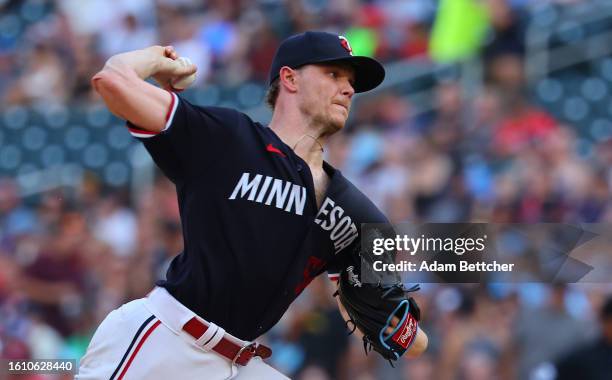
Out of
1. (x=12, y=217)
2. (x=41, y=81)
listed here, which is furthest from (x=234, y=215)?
(x=41, y=81)

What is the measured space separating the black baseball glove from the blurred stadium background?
2.75 m

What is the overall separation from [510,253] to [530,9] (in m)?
4.32

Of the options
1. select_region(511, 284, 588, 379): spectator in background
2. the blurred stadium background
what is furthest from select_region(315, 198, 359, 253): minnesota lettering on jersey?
select_region(511, 284, 588, 379): spectator in background

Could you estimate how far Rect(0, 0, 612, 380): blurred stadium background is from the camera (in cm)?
838

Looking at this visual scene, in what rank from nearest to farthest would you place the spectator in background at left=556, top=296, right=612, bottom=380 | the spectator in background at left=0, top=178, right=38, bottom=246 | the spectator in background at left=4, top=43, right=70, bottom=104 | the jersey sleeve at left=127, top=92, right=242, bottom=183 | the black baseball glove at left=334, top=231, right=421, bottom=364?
1. the jersey sleeve at left=127, top=92, right=242, bottom=183
2. the black baseball glove at left=334, top=231, right=421, bottom=364
3. the spectator in background at left=556, top=296, right=612, bottom=380
4. the spectator in background at left=0, top=178, right=38, bottom=246
5. the spectator in background at left=4, top=43, right=70, bottom=104

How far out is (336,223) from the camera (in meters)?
4.73

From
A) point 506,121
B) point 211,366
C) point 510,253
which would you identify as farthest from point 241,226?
point 506,121

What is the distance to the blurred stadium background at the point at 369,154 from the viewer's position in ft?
27.5

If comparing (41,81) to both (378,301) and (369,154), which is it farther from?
(378,301)

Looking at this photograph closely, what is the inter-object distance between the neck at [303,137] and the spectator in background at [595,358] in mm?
3077

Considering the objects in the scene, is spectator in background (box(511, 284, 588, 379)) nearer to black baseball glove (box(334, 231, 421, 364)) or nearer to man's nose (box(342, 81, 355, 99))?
black baseball glove (box(334, 231, 421, 364))

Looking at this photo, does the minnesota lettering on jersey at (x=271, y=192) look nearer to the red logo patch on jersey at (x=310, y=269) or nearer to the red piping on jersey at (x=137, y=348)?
the red logo patch on jersey at (x=310, y=269)

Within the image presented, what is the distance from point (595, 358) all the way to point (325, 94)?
3388 millimetres

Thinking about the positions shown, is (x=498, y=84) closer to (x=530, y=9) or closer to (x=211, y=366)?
(x=530, y=9)
